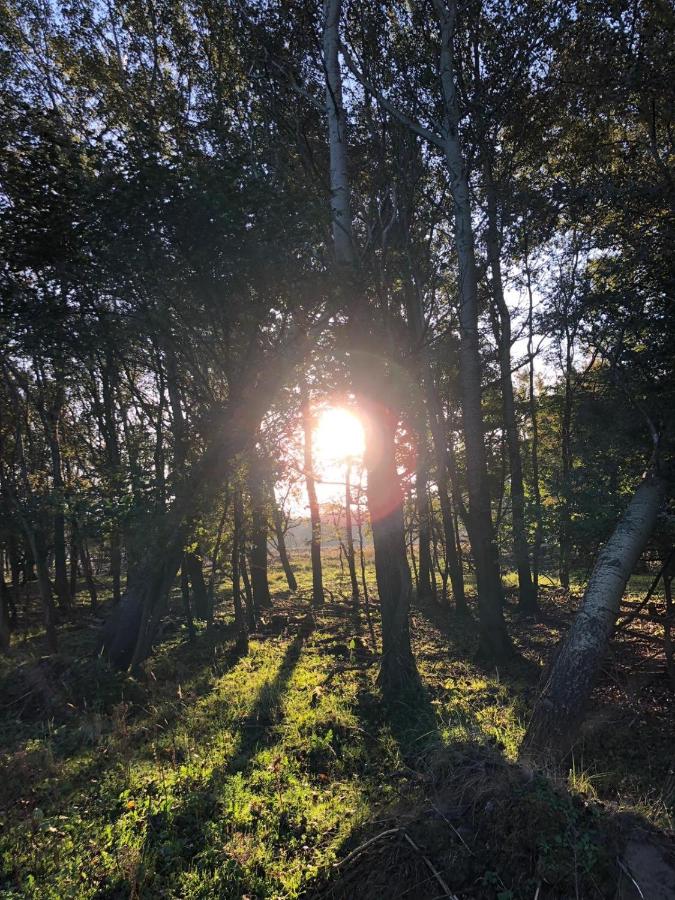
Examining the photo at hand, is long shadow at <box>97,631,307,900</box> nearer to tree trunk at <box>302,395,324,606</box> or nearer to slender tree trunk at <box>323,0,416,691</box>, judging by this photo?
slender tree trunk at <box>323,0,416,691</box>

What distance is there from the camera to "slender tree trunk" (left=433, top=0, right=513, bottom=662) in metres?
11.4

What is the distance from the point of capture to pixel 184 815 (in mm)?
5047

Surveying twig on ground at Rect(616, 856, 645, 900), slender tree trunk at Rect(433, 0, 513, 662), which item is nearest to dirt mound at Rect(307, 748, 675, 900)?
twig on ground at Rect(616, 856, 645, 900)

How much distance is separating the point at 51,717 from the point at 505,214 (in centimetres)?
1525

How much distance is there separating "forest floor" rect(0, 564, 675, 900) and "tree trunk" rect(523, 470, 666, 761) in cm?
47

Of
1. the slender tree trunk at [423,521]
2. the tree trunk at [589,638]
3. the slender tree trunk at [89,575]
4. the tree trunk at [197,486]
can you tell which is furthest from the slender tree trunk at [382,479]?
the slender tree trunk at [89,575]

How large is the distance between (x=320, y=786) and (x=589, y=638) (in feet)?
13.6

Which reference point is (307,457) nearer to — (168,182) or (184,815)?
(168,182)

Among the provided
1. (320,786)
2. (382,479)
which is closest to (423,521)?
(382,479)

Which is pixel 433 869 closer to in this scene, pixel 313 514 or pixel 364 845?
pixel 364 845

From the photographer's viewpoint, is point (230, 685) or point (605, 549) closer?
point (605, 549)

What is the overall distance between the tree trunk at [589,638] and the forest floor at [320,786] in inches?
18.5

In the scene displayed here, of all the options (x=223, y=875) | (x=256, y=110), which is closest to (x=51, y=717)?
(x=223, y=875)

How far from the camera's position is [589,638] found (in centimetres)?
693
